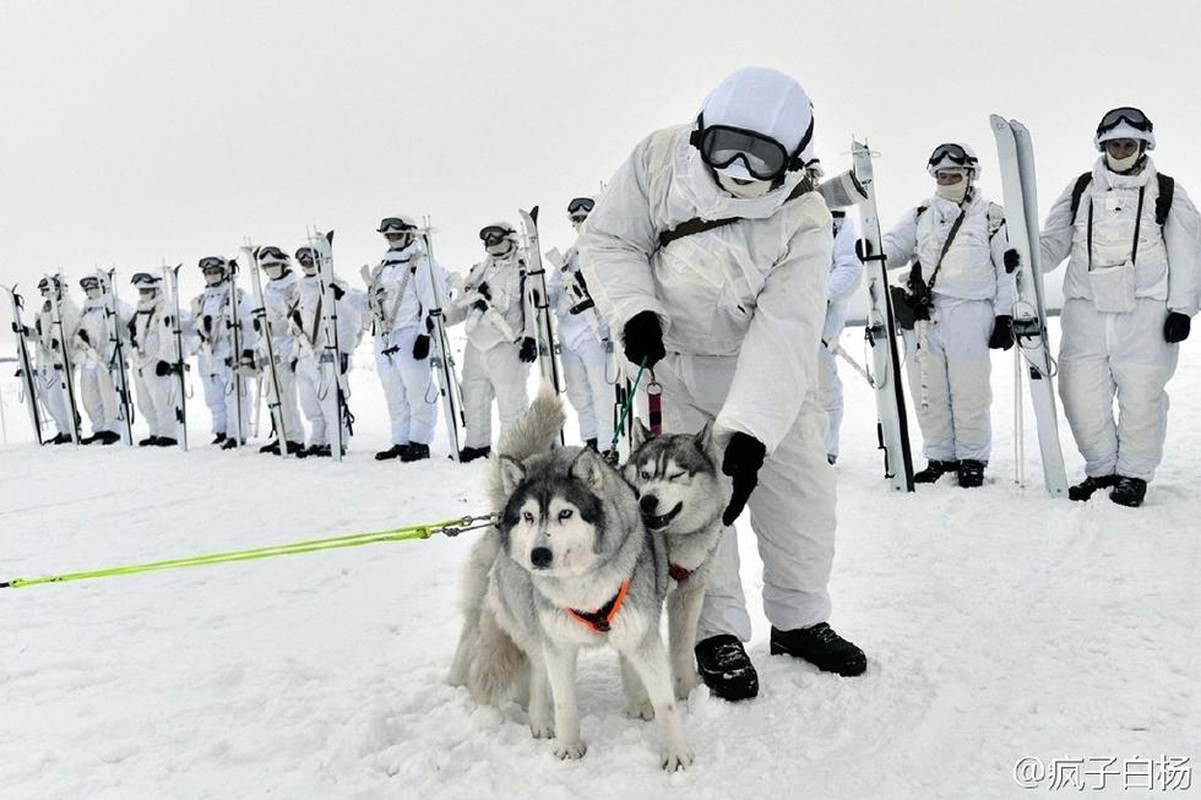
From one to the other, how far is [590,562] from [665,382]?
1113 mm

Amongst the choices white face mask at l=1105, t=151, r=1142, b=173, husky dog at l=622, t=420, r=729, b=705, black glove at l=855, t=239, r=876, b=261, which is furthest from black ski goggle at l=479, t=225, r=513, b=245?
husky dog at l=622, t=420, r=729, b=705

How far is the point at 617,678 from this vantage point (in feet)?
10.4

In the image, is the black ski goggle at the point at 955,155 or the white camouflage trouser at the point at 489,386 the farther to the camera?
the white camouflage trouser at the point at 489,386

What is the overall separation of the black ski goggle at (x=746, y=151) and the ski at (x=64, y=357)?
50.2ft

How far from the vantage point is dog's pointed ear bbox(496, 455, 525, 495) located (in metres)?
2.48

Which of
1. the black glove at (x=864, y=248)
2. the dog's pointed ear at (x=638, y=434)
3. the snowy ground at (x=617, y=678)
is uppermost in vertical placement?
the black glove at (x=864, y=248)

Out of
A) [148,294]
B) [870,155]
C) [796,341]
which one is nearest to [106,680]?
[796,341]

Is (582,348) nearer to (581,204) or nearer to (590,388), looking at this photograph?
(590,388)

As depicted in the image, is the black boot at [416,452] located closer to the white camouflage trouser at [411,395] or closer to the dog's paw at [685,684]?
the white camouflage trouser at [411,395]

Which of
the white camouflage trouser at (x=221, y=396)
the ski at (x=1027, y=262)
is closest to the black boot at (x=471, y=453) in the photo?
the white camouflage trouser at (x=221, y=396)

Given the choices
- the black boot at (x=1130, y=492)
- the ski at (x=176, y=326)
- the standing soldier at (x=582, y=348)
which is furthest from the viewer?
the ski at (x=176, y=326)

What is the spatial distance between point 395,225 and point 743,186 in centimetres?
860

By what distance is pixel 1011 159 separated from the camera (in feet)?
19.5

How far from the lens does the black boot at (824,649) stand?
119 inches
